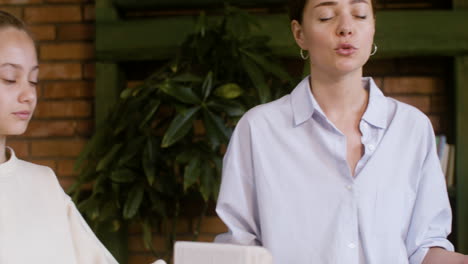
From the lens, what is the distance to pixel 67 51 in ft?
9.41

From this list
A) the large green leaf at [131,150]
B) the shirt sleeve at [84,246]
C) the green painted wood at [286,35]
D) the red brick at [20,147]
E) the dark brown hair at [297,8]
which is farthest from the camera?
the red brick at [20,147]

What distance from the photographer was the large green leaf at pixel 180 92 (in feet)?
6.93

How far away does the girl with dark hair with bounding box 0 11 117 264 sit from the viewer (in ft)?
3.39

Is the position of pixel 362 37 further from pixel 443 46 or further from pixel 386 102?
pixel 443 46

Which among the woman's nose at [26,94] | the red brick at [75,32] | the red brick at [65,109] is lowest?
the woman's nose at [26,94]

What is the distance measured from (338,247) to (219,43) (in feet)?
4.37

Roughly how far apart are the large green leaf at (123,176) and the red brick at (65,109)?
2.38ft

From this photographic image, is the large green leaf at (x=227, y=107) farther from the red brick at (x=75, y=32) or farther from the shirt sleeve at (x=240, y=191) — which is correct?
the red brick at (x=75, y=32)

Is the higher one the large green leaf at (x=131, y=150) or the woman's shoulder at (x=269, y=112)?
the woman's shoulder at (x=269, y=112)

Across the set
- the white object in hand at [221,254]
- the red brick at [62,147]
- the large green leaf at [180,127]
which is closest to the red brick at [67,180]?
the red brick at [62,147]

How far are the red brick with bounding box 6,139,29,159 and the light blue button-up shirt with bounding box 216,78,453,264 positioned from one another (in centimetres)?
192

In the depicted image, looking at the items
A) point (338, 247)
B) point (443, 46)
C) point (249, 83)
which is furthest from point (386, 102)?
point (443, 46)

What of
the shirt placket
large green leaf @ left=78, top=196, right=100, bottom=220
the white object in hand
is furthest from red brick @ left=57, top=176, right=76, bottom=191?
the white object in hand

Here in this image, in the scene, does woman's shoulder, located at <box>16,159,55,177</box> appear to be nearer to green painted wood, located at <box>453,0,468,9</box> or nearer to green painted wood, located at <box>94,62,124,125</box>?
green painted wood, located at <box>94,62,124,125</box>
